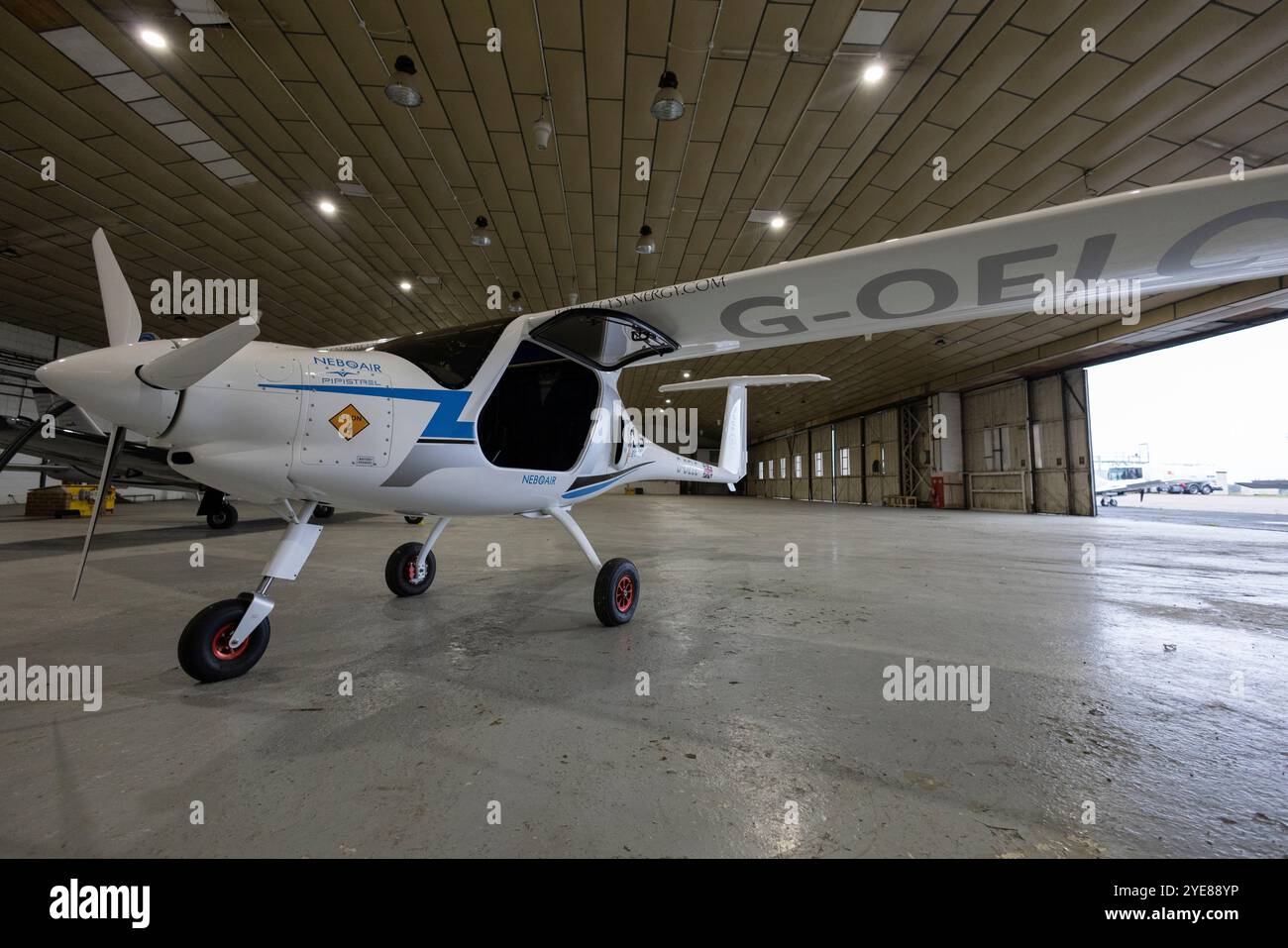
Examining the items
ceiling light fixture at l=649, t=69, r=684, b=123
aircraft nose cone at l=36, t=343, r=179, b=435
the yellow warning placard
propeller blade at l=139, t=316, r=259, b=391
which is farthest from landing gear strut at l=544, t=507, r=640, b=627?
ceiling light fixture at l=649, t=69, r=684, b=123

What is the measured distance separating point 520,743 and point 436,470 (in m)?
1.48

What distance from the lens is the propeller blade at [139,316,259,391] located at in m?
1.70

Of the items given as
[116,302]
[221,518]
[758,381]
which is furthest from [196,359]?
[221,518]

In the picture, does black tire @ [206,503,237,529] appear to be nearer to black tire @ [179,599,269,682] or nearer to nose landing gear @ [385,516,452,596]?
nose landing gear @ [385,516,452,596]

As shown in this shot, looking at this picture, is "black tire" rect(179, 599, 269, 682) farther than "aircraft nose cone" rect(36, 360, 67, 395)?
Yes

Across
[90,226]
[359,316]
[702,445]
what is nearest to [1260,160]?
[359,316]

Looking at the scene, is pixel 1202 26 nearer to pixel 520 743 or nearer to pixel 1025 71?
pixel 1025 71

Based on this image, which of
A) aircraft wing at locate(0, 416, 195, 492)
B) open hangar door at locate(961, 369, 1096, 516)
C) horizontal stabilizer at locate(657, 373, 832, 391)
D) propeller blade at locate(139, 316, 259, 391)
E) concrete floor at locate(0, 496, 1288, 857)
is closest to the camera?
concrete floor at locate(0, 496, 1288, 857)

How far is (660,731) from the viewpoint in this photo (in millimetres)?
1612

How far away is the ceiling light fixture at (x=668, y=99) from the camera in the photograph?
4.41m

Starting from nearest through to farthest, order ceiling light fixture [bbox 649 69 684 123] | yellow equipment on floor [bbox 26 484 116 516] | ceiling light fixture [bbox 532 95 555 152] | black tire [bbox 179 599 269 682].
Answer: black tire [bbox 179 599 269 682] → ceiling light fixture [bbox 649 69 684 123] → ceiling light fixture [bbox 532 95 555 152] → yellow equipment on floor [bbox 26 484 116 516]

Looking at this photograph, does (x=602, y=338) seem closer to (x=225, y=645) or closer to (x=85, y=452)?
(x=225, y=645)

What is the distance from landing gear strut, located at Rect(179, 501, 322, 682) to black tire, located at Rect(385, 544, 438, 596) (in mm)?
1344

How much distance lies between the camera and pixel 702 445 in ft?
142
